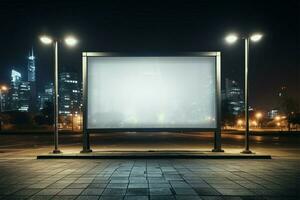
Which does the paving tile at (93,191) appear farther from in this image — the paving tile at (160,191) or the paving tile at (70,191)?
the paving tile at (160,191)

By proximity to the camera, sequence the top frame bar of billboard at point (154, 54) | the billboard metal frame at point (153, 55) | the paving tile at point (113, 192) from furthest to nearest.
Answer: the top frame bar of billboard at point (154, 54) < the billboard metal frame at point (153, 55) < the paving tile at point (113, 192)

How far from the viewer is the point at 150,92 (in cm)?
1919

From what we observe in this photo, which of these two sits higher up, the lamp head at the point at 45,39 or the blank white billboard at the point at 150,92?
the lamp head at the point at 45,39

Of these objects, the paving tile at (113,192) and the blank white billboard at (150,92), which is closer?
the paving tile at (113,192)

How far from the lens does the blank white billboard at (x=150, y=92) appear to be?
1903 centimetres

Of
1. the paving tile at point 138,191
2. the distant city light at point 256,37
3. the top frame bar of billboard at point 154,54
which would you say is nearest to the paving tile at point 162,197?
the paving tile at point 138,191

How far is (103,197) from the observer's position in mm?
8500

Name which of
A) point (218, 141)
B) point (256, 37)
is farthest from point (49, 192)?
point (256, 37)

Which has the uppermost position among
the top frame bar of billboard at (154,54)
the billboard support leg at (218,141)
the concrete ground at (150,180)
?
the top frame bar of billboard at (154,54)

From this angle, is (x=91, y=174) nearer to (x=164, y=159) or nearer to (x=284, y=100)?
(x=164, y=159)

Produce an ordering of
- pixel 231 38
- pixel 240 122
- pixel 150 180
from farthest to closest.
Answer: pixel 240 122 < pixel 231 38 < pixel 150 180

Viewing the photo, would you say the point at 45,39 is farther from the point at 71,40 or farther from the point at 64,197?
the point at 64,197

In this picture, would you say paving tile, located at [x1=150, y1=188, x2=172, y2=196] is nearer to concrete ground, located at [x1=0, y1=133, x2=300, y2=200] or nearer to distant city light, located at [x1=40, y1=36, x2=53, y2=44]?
concrete ground, located at [x1=0, y1=133, x2=300, y2=200]

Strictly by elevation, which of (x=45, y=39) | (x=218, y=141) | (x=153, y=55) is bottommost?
(x=218, y=141)
